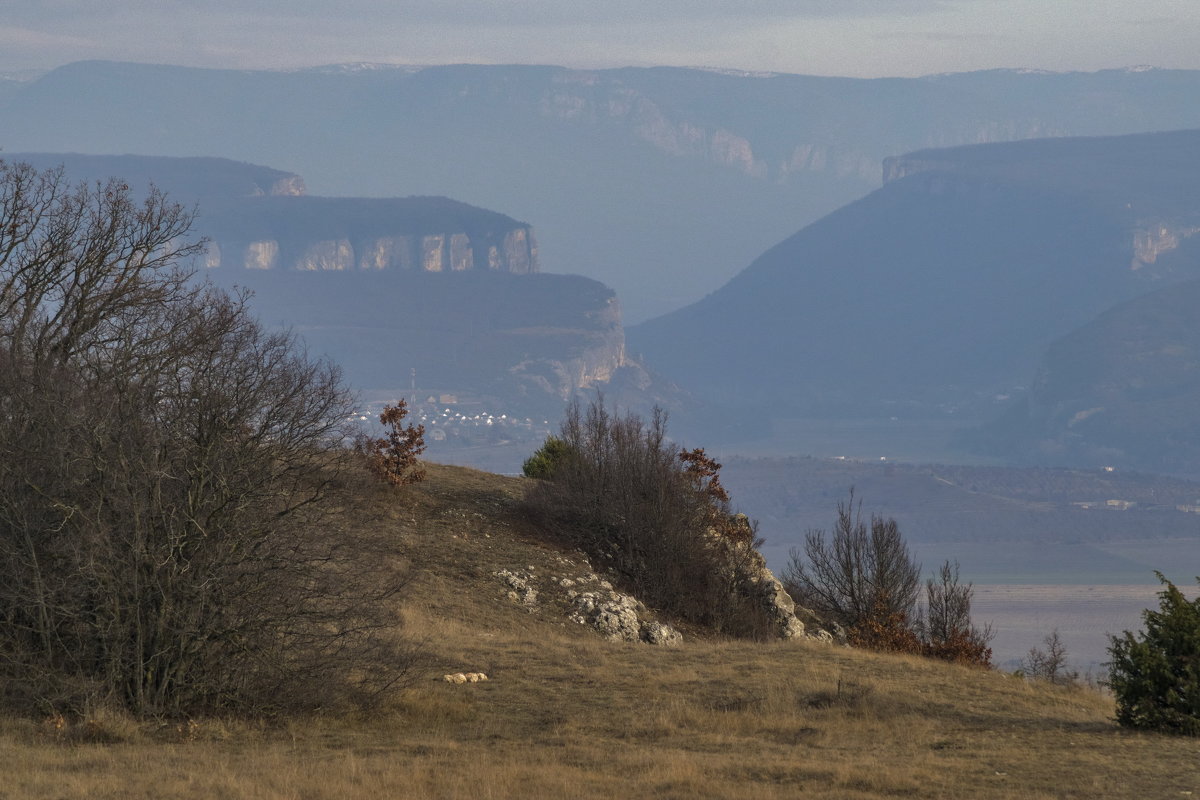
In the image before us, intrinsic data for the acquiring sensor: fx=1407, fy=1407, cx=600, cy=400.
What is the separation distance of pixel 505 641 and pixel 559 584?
16.2ft

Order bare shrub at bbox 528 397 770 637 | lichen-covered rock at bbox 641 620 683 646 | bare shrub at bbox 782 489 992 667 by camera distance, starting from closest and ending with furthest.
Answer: lichen-covered rock at bbox 641 620 683 646 < bare shrub at bbox 528 397 770 637 < bare shrub at bbox 782 489 992 667

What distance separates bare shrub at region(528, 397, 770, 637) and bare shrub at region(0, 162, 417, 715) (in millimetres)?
11987

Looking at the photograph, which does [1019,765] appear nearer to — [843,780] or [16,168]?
[843,780]

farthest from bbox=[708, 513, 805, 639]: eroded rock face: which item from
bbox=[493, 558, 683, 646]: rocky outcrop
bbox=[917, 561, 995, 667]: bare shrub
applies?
bbox=[493, 558, 683, 646]: rocky outcrop

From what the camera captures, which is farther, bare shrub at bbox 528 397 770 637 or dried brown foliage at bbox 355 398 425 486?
dried brown foliage at bbox 355 398 425 486

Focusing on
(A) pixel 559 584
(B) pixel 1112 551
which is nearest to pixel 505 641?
(A) pixel 559 584

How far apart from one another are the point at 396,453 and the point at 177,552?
14918mm

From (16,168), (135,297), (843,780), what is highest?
(16,168)

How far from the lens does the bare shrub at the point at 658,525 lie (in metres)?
29.1

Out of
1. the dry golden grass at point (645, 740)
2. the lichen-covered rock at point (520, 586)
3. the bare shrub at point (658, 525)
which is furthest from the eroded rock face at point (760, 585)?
the dry golden grass at point (645, 740)

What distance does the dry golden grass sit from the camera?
1326 centimetres

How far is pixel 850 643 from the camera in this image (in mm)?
27969

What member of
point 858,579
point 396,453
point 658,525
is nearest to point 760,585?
point 658,525

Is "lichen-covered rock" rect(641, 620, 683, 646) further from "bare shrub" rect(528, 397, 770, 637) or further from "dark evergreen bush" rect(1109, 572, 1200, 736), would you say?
"dark evergreen bush" rect(1109, 572, 1200, 736)
